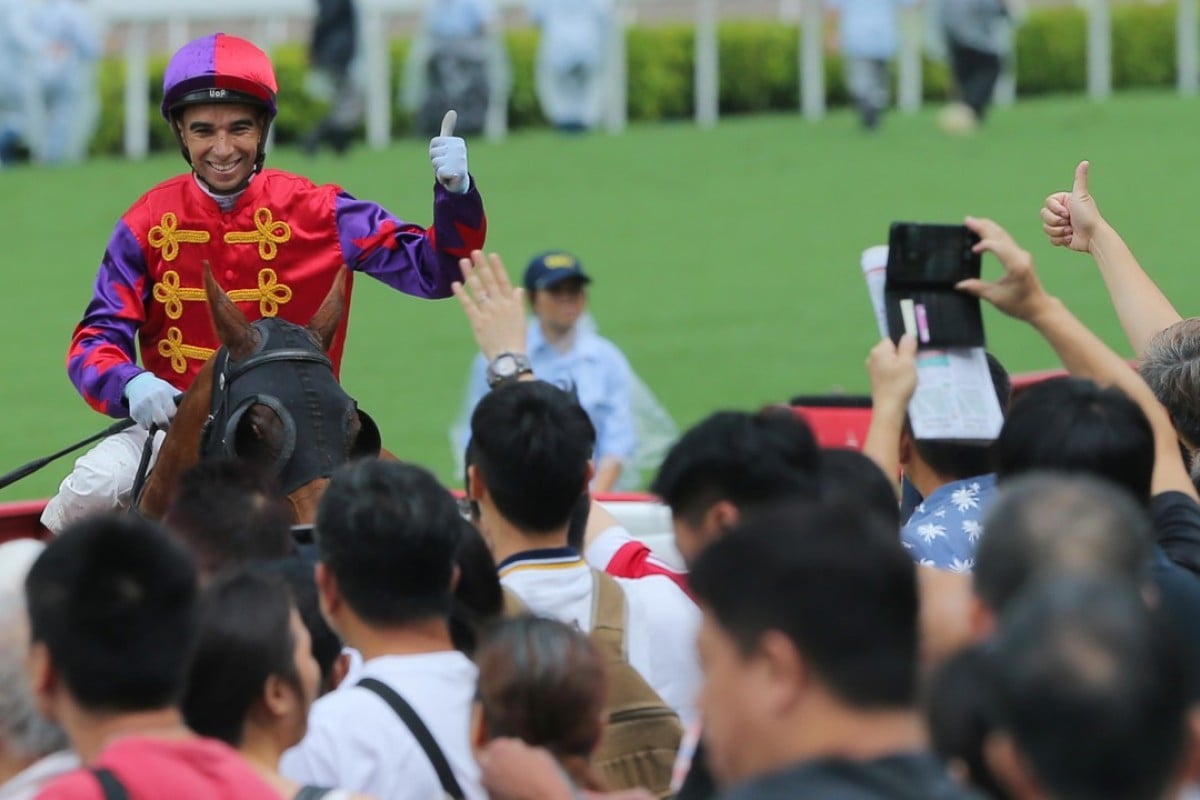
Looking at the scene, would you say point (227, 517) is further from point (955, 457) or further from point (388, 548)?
point (955, 457)

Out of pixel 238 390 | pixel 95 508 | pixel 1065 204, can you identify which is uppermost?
pixel 1065 204

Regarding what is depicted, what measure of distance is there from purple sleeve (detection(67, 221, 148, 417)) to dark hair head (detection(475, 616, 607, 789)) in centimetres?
203

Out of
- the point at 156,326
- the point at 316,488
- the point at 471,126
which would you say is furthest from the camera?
the point at 471,126

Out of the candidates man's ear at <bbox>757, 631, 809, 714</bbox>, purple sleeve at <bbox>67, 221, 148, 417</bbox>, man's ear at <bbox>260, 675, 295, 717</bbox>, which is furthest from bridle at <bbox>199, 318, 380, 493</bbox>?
man's ear at <bbox>757, 631, 809, 714</bbox>

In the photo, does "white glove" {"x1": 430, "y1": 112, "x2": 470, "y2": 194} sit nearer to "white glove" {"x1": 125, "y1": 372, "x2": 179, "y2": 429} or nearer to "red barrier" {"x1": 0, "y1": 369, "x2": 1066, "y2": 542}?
"white glove" {"x1": 125, "y1": 372, "x2": 179, "y2": 429}

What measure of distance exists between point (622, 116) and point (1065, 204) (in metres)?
16.8

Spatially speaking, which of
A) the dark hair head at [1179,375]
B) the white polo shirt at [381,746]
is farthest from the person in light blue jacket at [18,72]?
the white polo shirt at [381,746]

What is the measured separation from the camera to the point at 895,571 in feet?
7.16

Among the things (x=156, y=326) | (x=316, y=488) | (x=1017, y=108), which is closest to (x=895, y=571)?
(x=316, y=488)

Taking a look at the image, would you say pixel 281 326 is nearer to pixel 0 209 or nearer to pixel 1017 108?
pixel 0 209

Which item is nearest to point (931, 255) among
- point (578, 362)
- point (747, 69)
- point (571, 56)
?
point (578, 362)

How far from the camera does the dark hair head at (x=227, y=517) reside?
334 cm

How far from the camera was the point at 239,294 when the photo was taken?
4.85m

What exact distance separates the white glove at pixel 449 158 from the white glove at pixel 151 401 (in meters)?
0.77
